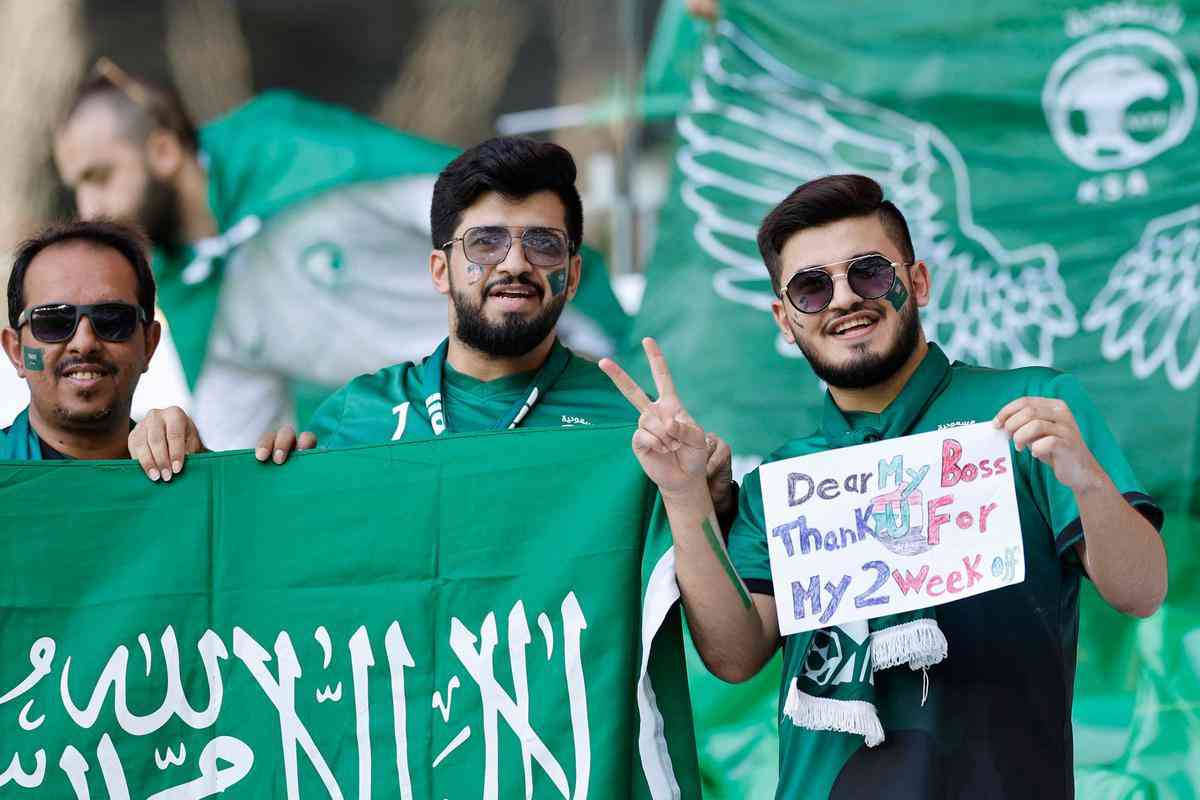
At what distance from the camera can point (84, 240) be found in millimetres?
2988

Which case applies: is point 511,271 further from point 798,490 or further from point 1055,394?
point 1055,394

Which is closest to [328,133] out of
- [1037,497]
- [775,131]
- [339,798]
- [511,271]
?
[775,131]

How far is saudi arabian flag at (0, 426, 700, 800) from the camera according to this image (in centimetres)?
247

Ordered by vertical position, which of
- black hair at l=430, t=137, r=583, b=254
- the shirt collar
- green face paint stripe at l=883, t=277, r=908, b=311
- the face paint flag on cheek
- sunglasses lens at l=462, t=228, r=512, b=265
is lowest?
the shirt collar

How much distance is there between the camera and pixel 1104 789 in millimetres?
3986

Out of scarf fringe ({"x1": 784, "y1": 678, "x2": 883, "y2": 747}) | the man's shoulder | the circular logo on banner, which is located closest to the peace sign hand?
scarf fringe ({"x1": 784, "y1": 678, "x2": 883, "y2": 747})

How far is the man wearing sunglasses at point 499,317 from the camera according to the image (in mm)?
2670

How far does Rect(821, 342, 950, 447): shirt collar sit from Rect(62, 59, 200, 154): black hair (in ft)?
10.5

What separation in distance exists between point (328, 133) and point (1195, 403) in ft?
9.88

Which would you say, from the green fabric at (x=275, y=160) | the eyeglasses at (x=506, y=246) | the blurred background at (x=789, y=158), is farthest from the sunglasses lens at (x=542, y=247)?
the green fabric at (x=275, y=160)

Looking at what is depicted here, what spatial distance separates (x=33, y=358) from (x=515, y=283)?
1010 mm

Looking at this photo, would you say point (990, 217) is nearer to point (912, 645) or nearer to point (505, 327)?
point (505, 327)

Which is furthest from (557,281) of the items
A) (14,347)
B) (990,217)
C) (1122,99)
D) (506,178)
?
(1122,99)

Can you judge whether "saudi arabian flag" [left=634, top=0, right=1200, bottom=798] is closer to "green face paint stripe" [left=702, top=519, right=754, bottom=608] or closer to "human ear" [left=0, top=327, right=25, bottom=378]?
"green face paint stripe" [left=702, top=519, right=754, bottom=608]
